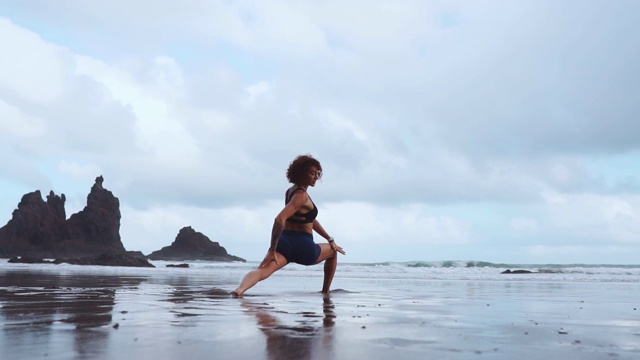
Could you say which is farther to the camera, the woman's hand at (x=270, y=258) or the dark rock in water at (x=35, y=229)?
the dark rock in water at (x=35, y=229)

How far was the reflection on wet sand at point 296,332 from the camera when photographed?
332cm

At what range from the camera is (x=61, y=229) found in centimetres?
8425

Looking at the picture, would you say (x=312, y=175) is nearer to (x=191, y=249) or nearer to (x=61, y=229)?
(x=191, y=249)

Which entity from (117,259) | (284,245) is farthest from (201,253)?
(284,245)

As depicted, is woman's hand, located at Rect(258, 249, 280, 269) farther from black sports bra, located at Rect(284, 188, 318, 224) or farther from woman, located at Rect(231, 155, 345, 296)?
black sports bra, located at Rect(284, 188, 318, 224)

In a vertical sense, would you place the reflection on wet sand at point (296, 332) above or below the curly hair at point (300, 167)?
below

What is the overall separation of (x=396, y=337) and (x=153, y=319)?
2.03 meters

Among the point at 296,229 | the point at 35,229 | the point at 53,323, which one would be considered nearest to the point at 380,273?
the point at 296,229

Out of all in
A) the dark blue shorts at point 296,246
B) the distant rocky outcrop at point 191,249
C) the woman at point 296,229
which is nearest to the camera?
the woman at point 296,229

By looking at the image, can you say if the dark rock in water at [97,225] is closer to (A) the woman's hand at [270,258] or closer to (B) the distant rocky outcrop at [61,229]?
(B) the distant rocky outcrop at [61,229]

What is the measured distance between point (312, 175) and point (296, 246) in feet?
3.18

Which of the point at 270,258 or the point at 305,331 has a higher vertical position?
the point at 270,258

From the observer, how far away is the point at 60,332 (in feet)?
13.2

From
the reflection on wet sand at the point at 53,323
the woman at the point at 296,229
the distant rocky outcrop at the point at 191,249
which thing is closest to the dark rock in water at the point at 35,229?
the distant rocky outcrop at the point at 191,249
